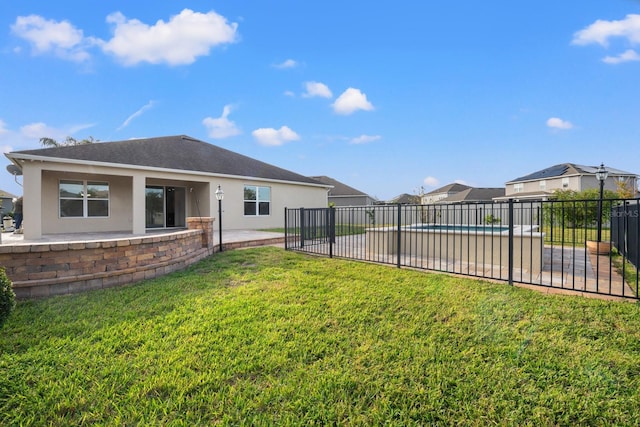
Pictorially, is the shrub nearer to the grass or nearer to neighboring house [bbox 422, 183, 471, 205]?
the grass

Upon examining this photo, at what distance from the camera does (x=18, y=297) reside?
4.02 meters

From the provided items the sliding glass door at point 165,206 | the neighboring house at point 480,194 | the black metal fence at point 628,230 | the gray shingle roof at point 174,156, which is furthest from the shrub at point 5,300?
the neighboring house at point 480,194

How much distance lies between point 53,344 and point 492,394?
3983 mm

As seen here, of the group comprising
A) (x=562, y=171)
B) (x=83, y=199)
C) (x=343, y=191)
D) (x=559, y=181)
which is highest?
(x=562, y=171)

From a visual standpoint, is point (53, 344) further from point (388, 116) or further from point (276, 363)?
point (388, 116)

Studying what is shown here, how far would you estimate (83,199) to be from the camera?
38.3ft

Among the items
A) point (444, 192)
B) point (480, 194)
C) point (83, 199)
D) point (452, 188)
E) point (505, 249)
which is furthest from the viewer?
point (444, 192)

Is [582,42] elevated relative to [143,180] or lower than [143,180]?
elevated

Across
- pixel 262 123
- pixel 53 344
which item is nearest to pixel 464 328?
pixel 53 344

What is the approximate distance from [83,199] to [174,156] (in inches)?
152

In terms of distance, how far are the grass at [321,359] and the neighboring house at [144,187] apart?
787 cm

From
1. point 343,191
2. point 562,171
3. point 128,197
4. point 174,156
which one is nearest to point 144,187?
point 128,197

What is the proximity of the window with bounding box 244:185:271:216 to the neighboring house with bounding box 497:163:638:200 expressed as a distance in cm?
2124

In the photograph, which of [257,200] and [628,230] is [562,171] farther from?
[257,200]
